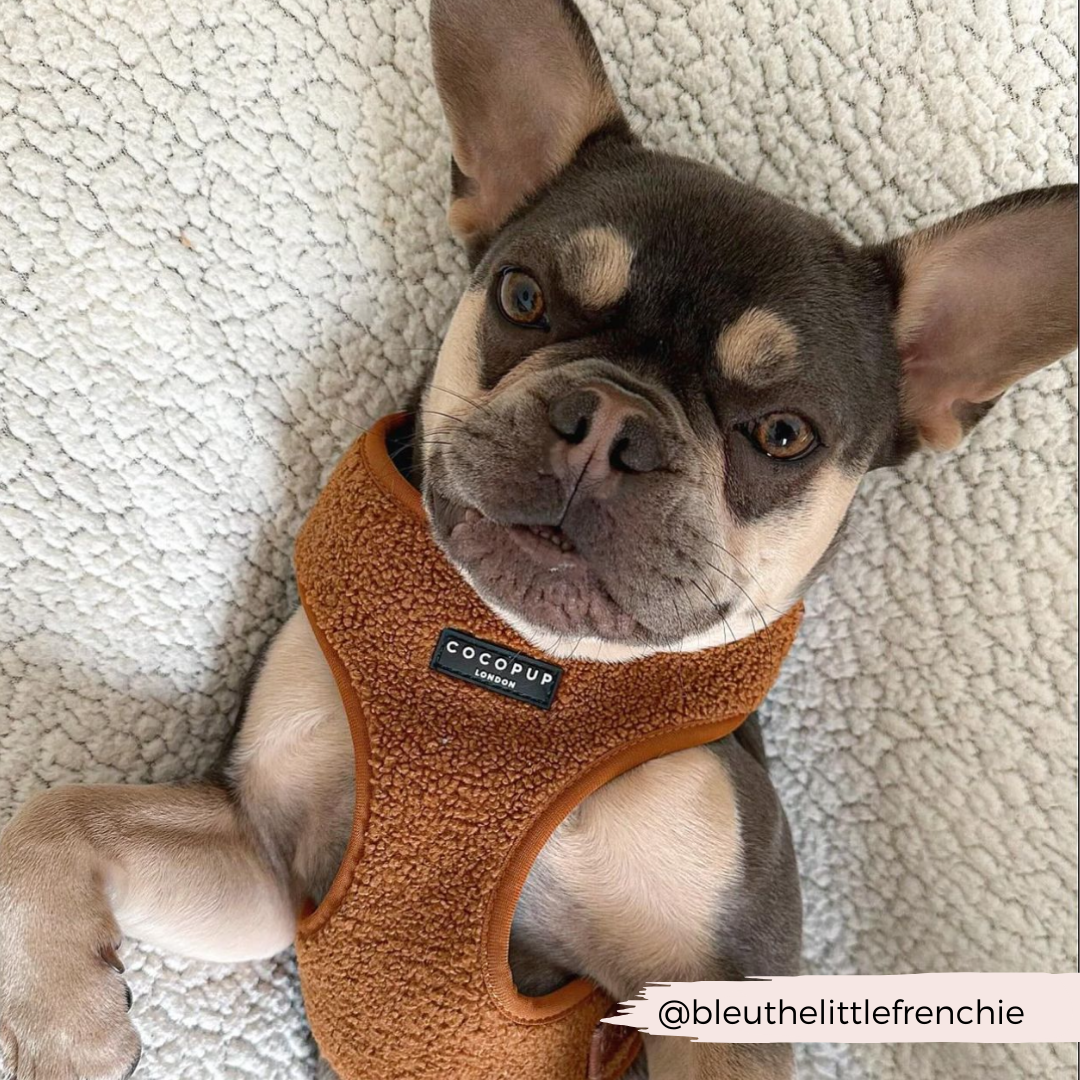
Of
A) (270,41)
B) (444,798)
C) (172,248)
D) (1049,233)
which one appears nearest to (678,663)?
(444,798)

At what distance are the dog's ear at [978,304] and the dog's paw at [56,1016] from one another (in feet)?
6.28

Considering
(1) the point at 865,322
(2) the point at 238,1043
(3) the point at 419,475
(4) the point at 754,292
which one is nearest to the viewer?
(4) the point at 754,292

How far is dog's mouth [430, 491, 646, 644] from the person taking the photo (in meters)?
1.74

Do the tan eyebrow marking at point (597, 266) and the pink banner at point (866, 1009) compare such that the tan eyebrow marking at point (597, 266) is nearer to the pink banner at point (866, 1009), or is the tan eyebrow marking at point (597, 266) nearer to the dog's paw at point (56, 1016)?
the pink banner at point (866, 1009)

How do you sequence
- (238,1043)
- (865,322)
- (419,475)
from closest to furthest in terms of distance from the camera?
(865,322), (419,475), (238,1043)

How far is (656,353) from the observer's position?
1910 millimetres

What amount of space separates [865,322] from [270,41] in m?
1.48

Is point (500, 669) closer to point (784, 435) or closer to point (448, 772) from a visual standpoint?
point (448, 772)

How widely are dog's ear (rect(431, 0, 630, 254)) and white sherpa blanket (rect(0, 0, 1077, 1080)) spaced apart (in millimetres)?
318

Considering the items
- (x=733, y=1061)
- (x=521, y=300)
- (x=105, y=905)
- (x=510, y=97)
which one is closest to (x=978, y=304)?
(x=521, y=300)

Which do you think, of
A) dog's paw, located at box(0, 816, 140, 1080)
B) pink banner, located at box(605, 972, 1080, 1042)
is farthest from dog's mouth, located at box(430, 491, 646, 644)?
dog's paw, located at box(0, 816, 140, 1080)

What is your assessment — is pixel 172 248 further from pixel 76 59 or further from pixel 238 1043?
pixel 238 1043

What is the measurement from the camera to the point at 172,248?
8.09 feet

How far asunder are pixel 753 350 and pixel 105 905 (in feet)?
5.22
